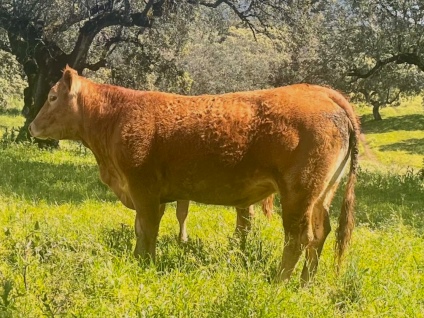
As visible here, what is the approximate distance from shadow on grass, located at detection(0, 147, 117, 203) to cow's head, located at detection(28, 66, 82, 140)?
202 cm

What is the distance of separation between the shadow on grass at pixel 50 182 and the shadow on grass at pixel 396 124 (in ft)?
126

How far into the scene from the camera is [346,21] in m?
18.2

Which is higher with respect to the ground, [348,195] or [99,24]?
[99,24]

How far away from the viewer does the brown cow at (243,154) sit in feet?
15.8

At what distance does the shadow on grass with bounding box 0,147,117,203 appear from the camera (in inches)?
337

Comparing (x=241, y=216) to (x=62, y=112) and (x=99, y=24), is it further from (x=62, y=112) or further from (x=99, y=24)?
(x=99, y=24)

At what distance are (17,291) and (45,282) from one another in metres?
0.33

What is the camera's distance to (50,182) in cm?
991

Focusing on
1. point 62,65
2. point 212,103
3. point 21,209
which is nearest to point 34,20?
point 62,65

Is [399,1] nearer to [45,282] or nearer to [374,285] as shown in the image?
[374,285]

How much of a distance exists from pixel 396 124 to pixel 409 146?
1088 cm

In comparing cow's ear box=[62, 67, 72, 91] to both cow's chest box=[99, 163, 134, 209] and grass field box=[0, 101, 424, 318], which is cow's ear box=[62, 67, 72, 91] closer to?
cow's chest box=[99, 163, 134, 209]

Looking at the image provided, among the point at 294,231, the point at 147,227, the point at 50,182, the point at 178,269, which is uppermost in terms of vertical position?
the point at 294,231

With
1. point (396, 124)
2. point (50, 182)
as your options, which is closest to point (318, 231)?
point (50, 182)
